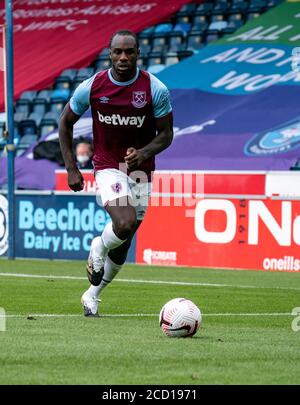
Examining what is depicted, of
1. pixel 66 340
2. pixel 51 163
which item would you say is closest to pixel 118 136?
pixel 66 340

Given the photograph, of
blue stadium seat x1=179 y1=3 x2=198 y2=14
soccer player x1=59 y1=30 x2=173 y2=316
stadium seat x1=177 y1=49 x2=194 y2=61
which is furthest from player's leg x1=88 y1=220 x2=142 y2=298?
Result: blue stadium seat x1=179 y1=3 x2=198 y2=14

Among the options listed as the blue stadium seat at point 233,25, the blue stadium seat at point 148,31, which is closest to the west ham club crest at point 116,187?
the blue stadium seat at point 233,25

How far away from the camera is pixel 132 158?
9.84 metres

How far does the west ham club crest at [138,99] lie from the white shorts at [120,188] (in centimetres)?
61

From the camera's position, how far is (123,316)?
34.2 ft

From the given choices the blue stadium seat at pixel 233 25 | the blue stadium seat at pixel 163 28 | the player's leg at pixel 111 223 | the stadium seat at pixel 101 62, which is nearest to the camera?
the player's leg at pixel 111 223

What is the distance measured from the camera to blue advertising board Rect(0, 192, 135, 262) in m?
20.5

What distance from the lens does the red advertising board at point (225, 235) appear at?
1816 cm

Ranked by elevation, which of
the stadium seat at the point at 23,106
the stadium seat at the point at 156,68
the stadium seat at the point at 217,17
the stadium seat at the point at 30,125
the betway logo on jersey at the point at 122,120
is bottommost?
the stadium seat at the point at 30,125

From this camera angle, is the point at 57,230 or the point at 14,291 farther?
the point at 57,230

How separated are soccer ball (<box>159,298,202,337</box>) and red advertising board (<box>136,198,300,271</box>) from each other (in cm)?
946

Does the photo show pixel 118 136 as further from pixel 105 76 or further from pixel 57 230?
pixel 57 230

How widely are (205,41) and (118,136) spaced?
61.3ft

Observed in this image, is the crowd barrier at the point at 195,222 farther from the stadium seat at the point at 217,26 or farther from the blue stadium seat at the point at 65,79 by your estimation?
the blue stadium seat at the point at 65,79
